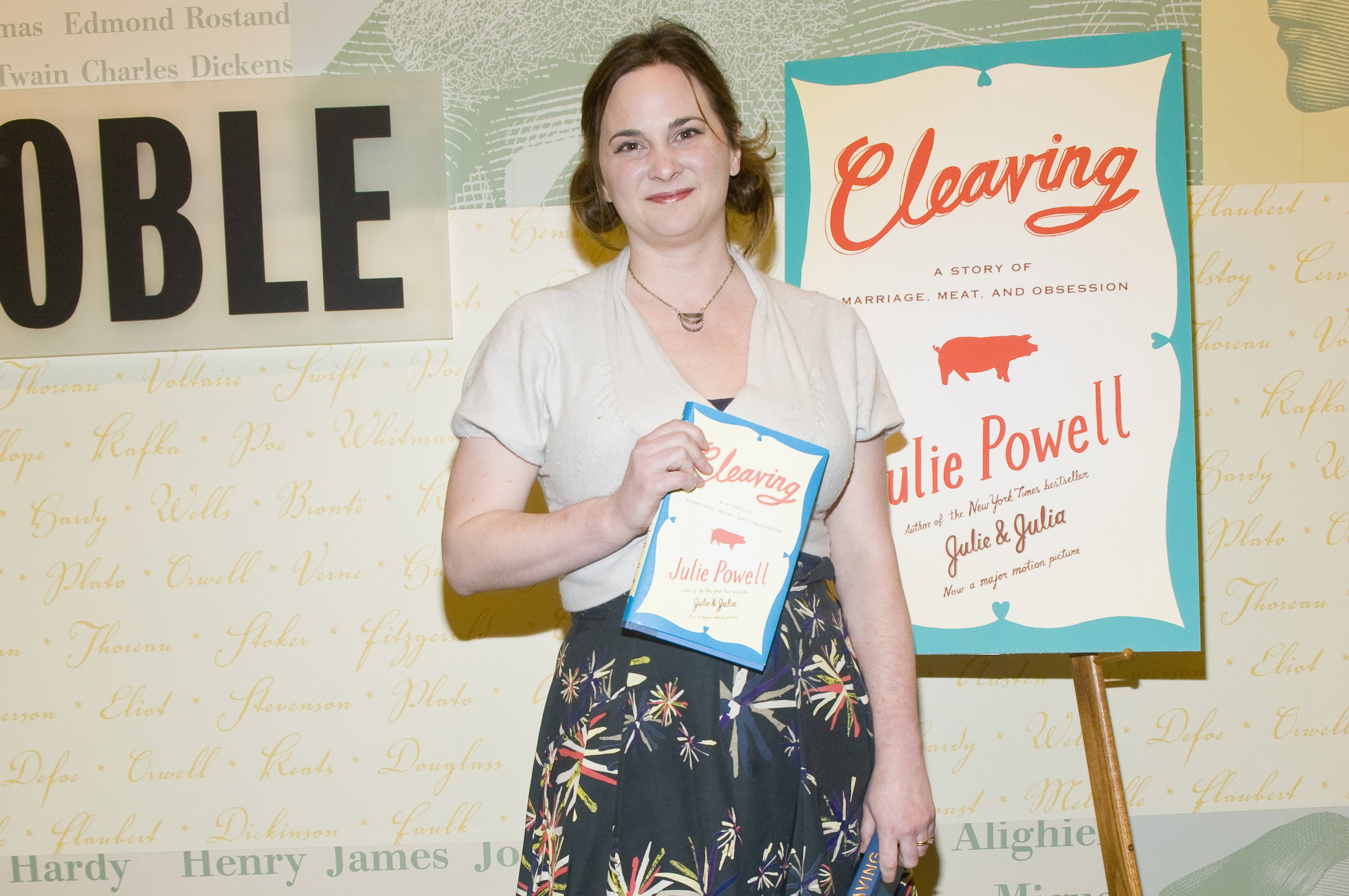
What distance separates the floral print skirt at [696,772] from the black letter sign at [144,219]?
139 centimetres

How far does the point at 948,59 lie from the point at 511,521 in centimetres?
119

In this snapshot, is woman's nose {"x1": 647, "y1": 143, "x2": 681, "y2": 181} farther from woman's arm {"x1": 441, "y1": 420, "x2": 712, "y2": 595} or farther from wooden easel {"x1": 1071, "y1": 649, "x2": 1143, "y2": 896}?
wooden easel {"x1": 1071, "y1": 649, "x2": 1143, "y2": 896}

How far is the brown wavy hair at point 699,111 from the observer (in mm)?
1223

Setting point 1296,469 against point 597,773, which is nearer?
point 597,773

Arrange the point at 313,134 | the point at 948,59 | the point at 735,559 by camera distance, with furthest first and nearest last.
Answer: the point at 313,134 < the point at 948,59 < the point at 735,559

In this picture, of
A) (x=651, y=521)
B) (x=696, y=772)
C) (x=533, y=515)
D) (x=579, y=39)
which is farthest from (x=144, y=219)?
(x=696, y=772)

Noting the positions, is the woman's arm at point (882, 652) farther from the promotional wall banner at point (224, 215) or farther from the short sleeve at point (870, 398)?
the promotional wall banner at point (224, 215)

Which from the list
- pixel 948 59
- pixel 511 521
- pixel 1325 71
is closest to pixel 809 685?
pixel 511 521

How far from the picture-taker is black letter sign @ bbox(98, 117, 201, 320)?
2.00m

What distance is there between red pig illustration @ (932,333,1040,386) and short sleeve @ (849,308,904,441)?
0.46m

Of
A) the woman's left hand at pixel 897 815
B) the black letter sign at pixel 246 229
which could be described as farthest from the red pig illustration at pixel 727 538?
the black letter sign at pixel 246 229

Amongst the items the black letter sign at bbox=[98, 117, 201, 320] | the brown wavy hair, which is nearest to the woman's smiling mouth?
the brown wavy hair

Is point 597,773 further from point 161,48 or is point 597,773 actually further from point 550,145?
point 161,48

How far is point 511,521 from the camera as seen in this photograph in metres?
1.08
